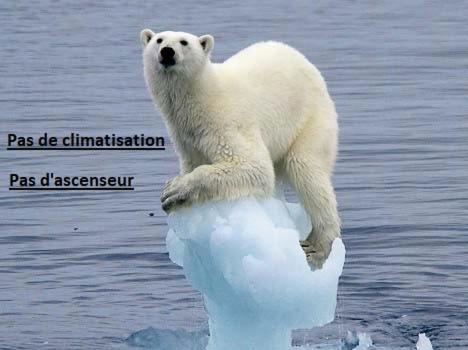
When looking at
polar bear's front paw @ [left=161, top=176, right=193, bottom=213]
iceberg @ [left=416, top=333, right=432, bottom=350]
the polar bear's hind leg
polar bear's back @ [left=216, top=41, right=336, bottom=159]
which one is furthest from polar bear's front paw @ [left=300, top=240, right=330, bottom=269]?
iceberg @ [left=416, top=333, right=432, bottom=350]

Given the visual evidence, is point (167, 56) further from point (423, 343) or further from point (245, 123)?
point (423, 343)

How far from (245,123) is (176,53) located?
59 centimetres

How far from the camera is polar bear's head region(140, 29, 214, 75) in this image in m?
8.41

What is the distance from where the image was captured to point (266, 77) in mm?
8922

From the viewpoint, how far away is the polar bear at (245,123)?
8.50m

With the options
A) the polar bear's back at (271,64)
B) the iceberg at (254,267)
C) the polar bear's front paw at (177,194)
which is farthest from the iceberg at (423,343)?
the polar bear's front paw at (177,194)

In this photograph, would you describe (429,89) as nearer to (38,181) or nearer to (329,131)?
(38,181)

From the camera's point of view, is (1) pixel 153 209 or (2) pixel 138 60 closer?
(1) pixel 153 209

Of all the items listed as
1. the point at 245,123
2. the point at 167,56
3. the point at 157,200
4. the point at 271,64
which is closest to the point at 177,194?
the point at 245,123

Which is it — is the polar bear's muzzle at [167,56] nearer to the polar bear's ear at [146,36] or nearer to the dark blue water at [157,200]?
the polar bear's ear at [146,36]

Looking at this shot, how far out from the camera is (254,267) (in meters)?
8.66

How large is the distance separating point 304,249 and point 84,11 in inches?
1217

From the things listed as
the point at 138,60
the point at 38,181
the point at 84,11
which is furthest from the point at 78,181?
the point at 84,11

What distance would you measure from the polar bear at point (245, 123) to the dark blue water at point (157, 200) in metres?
1.89
